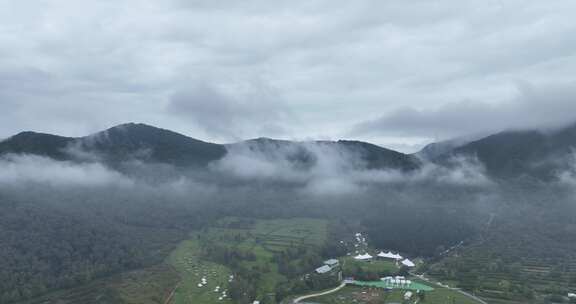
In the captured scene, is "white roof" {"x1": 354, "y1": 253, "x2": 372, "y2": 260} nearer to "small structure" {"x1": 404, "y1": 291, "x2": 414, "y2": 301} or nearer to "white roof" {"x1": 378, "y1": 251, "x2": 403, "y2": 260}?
"white roof" {"x1": 378, "y1": 251, "x2": 403, "y2": 260}

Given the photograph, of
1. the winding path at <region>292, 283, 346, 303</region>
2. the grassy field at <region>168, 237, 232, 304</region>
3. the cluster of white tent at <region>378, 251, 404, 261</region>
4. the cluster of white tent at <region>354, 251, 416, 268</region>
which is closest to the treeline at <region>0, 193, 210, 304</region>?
the grassy field at <region>168, 237, 232, 304</region>

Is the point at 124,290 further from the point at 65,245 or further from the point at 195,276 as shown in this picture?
the point at 65,245

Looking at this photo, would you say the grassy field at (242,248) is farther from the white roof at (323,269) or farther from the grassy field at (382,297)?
the grassy field at (382,297)

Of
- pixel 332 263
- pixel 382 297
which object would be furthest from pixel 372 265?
pixel 382 297

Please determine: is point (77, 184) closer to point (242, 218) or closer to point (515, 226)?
point (242, 218)

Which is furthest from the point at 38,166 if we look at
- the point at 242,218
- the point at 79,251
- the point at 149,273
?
the point at 149,273

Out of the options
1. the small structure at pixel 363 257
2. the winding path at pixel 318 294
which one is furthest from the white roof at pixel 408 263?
the winding path at pixel 318 294
